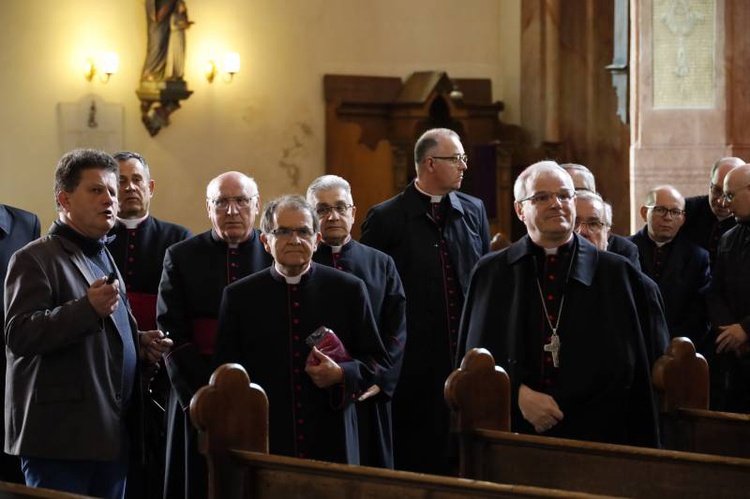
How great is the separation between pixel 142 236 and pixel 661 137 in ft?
12.0

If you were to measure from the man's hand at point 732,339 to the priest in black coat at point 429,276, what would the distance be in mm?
1140

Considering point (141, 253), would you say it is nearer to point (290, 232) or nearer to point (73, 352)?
point (290, 232)

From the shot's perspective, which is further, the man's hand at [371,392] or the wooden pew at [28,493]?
the man's hand at [371,392]

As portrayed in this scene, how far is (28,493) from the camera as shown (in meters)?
3.07

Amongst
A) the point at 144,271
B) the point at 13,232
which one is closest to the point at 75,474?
the point at 144,271

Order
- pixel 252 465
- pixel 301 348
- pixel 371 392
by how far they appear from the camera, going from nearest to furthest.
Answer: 1. pixel 252 465
2. pixel 301 348
3. pixel 371 392

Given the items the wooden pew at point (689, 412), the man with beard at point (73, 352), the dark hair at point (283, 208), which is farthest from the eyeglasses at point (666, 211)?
the man with beard at point (73, 352)

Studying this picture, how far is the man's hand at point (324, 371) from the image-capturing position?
4.20m

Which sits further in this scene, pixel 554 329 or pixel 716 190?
pixel 716 190

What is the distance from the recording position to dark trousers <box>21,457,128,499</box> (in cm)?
400

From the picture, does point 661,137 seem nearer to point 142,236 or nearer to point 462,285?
point 462,285

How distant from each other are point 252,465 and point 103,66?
334 inches

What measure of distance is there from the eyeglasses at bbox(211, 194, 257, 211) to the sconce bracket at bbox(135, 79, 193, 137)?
667 cm

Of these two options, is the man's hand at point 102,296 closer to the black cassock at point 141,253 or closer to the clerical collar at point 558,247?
the black cassock at point 141,253
